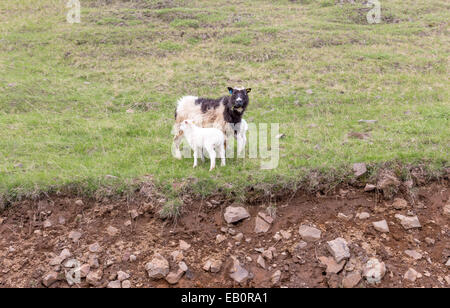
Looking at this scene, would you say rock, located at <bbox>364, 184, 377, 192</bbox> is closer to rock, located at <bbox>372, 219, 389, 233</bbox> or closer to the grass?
the grass

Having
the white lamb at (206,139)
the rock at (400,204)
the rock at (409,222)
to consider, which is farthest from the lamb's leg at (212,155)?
the rock at (409,222)

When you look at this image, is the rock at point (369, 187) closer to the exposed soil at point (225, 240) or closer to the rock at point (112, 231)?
the exposed soil at point (225, 240)

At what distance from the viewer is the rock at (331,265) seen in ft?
22.3

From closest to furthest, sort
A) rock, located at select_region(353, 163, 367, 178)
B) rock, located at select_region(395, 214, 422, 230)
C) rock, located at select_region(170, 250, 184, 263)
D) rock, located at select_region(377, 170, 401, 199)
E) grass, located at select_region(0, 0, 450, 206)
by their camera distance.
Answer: rock, located at select_region(170, 250, 184, 263) < rock, located at select_region(395, 214, 422, 230) < rock, located at select_region(377, 170, 401, 199) < rock, located at select_region(353, 163, 367, 178) < grass, located at select_region(0, 0, 450, 206)

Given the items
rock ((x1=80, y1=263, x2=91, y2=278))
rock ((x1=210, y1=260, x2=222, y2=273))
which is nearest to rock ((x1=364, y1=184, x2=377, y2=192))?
rock ((x1=210, y1=260, x2=222, y2=273))

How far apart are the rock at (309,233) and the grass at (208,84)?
1.16 meters

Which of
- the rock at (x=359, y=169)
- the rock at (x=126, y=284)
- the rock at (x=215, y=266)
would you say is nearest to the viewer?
the rock at (x=126, y=284)

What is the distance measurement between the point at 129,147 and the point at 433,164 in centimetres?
787

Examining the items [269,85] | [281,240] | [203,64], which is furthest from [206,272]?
[203,64]

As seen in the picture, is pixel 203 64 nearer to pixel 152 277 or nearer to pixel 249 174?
pixel 249 174

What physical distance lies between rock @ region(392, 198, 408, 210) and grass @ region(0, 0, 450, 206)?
112 centimetres

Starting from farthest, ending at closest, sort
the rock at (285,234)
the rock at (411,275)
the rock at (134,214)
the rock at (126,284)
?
the rock at (134,214)
the rock at (285,234)
the rock at (126,284)
the rock at (411,275)

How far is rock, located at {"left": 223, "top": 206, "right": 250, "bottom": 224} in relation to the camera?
7797mm

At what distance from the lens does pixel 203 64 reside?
19.0 m
